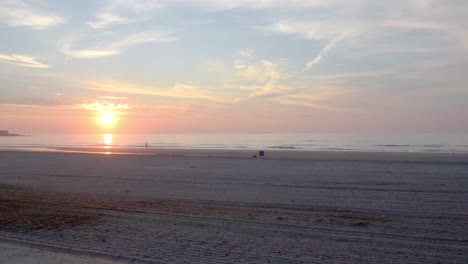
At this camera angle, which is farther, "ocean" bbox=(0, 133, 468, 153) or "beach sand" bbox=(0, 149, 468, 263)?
"ocean" bbox=(0, 133, 468, 153)

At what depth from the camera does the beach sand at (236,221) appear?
26.0ft

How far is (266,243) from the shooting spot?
8594mm

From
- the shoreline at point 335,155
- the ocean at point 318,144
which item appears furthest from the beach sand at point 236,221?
the ocean at point 318,144

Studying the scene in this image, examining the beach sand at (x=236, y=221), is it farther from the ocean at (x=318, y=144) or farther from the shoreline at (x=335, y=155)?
the ocean at (x=318, y=144)

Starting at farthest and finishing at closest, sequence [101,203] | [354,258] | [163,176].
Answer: [163,176] < [101,203] < [354,258]

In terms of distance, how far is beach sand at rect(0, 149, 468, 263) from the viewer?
7.91 metres

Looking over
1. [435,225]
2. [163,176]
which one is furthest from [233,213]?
[163,176]

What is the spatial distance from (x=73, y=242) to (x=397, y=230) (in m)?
6.73

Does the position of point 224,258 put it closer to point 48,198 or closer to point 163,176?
point 48,198

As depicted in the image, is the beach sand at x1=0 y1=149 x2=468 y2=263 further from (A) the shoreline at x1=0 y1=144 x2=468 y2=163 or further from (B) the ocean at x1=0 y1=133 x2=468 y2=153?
(B) the ocean at x1=0 y1=133 x2=468 y2=153

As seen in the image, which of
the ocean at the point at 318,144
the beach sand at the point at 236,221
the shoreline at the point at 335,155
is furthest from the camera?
the ocean at the point at 318,144

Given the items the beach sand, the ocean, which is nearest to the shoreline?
the ocean

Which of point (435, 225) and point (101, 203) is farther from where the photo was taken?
point (101, 203)

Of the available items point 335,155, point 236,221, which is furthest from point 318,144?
point 236,221
